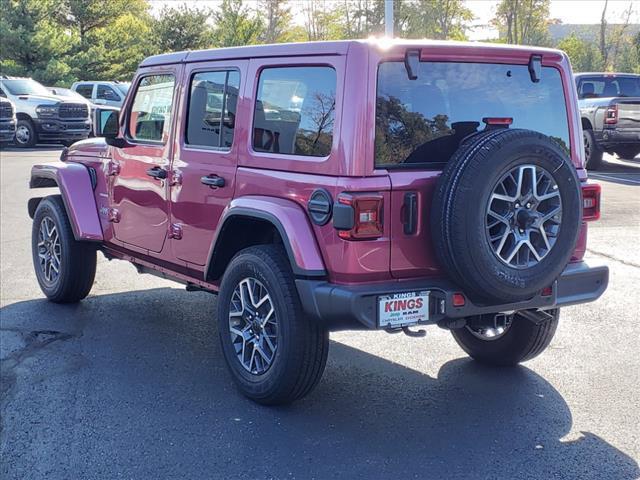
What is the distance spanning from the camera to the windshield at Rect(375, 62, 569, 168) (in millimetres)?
3984

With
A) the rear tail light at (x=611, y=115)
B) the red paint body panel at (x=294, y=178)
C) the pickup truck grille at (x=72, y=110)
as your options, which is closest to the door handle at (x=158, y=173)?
the red paint body panel at (x=294, y=178)

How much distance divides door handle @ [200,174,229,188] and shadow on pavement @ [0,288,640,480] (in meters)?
1.17

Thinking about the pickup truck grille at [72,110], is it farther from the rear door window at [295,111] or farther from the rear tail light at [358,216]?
the rear tail light at [358,216]

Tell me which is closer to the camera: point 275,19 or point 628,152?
point 628,152

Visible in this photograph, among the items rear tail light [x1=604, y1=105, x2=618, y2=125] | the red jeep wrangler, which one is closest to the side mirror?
the red jeep wrangler

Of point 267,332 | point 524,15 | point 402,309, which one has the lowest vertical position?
point 267,332

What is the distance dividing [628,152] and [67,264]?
14680 mm

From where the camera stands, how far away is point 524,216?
3891 mm

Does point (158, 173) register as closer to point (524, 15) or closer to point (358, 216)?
point (358, 216)

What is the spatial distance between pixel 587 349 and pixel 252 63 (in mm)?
2918

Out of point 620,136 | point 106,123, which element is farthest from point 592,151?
point 106,123

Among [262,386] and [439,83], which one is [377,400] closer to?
[262,386]

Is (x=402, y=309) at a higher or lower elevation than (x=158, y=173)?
lower

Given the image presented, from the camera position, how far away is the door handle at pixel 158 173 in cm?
523
